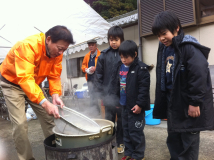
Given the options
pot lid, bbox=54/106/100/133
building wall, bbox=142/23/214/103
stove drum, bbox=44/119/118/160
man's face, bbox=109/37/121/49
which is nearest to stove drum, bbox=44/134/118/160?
stove drum, bbox=44/119/118/160

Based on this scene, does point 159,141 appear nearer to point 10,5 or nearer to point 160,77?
point 160,77

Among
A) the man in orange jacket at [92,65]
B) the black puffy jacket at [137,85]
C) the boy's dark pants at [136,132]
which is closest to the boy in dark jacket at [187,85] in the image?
the black puffy jacket at [137,85]

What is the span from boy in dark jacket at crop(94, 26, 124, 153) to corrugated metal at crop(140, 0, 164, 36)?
2.91m

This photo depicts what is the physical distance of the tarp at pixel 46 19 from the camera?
5.40 metres

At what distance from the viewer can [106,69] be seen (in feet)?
9.98

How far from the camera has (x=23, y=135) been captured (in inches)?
91.7

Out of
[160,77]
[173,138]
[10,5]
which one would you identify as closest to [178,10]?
[160,77]

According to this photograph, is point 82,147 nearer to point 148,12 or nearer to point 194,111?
point 194,111

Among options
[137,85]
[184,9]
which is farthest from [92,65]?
[184,9]

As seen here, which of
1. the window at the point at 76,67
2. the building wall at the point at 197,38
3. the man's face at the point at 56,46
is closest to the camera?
the man's face at the point at 56,46

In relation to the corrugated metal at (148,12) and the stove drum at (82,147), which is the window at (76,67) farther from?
the stove drum at (82,147)

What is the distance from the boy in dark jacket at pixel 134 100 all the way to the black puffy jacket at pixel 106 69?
40 cm

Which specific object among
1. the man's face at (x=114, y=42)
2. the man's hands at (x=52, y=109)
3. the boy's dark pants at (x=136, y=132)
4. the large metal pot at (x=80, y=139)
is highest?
the man's face at (x=114, y=42)

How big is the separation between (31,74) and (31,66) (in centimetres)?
10
